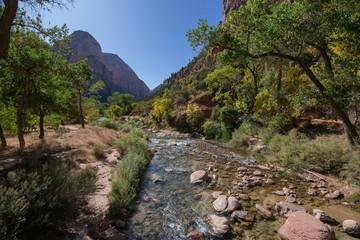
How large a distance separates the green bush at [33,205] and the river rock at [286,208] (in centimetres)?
582

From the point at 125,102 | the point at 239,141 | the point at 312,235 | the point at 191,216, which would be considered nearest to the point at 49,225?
the point at 191,216

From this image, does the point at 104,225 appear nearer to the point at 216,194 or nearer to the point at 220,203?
the point at 220,203

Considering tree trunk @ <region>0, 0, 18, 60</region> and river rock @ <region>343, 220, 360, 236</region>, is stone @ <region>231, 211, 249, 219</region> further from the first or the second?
tree trunk @ <region>0, 0, 18, 60</region>

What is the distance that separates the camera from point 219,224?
13.9ft

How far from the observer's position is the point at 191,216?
4.71 m

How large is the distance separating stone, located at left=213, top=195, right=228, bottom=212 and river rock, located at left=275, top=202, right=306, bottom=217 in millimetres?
1580

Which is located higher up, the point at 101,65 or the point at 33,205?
the point at 101,65

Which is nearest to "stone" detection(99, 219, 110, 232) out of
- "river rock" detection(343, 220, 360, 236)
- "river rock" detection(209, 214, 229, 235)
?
"river rock" detection(209, 214, 229, 235)

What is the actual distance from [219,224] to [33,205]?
4363 mm

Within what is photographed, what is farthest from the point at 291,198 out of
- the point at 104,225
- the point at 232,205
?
the point at 104,225

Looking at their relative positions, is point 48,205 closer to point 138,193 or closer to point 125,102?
point 138,193

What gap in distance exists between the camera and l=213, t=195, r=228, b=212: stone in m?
4.97

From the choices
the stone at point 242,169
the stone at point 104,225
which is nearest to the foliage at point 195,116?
the stone at point 242,169

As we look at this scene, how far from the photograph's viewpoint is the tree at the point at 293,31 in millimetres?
6234
